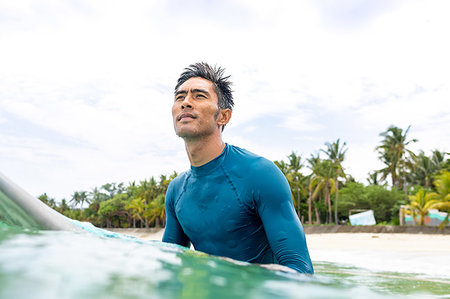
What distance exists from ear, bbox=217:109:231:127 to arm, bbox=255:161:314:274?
47cm

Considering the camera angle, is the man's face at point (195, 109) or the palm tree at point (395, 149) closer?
the man's face at point (195, 109)

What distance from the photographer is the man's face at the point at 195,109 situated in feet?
7.82

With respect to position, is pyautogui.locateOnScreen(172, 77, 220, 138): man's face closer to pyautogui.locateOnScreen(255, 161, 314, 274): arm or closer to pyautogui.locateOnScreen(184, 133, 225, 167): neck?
pyautogui.locateOnScreen(184, 133, 225, 167): neck

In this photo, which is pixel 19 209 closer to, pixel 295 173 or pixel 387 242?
pixel 387 242

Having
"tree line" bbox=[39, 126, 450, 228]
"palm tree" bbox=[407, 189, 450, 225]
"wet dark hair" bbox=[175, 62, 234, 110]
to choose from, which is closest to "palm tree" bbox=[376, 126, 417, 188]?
"tree line" bbox=[39, 126, 450, 228]

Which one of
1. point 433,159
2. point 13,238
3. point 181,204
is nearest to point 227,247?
point 181,204

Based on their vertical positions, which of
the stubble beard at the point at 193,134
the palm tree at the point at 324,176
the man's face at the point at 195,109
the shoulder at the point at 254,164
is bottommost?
the shoulder at the point at 254,164

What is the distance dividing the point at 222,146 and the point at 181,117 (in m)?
0.37

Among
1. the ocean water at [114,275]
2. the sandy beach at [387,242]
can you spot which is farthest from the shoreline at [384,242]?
the ocean water at [114,275]

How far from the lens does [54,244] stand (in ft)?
3.35

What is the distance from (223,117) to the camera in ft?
8.64

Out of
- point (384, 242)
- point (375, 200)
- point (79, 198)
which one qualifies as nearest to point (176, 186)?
point (384, 242)

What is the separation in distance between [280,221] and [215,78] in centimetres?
114

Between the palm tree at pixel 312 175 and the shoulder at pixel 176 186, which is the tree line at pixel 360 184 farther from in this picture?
the shoulder at pixel 176 186
